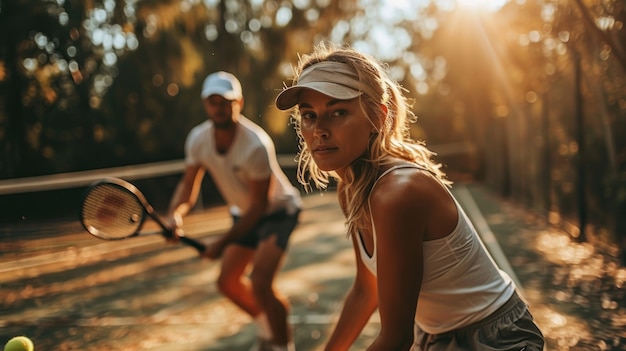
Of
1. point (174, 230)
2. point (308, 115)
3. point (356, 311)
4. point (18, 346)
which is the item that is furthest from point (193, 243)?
point (308, 115)

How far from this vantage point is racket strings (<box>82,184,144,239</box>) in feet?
14.4

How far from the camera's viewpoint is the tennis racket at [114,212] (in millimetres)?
4383

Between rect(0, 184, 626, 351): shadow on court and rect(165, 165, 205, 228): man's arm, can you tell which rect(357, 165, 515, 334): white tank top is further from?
rect(165, 165, 205, 228): man's arm

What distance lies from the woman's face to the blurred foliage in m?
1.34

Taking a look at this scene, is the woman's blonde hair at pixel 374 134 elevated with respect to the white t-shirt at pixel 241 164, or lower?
elevated

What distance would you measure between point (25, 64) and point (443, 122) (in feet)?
100

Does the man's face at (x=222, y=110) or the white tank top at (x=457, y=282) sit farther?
the man's face at (x=222, y=110)

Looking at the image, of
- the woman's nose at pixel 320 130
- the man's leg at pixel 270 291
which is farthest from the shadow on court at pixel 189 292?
the woman's nose at pixel 320 130

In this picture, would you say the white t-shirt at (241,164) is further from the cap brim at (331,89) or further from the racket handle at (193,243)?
the cap brim at (331,89)

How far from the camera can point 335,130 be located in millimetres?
2213

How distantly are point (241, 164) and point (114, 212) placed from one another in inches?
35.3

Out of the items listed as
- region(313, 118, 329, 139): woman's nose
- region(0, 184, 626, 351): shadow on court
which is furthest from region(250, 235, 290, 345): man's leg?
region(313, 118, 329, 139): woman's nose

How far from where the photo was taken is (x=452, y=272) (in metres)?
2.16

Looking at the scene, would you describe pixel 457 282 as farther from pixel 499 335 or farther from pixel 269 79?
pixel 269 79
